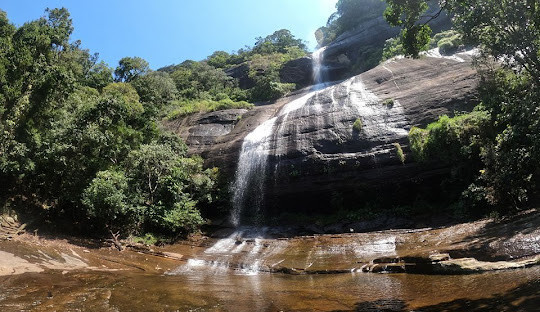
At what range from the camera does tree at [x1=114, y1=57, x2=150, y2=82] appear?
45.3 metres

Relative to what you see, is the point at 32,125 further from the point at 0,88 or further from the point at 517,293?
the point at 517,293

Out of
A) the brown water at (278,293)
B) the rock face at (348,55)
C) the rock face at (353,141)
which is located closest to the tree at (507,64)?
the rock face at (353,141)

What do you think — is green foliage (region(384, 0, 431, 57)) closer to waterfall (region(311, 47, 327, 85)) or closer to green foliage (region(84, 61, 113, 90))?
waterfall (region(311, 47, 327, 85))

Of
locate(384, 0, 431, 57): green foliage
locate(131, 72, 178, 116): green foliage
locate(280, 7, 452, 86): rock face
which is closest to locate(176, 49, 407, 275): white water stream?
locate(384, 0, 431, 57): green foliage

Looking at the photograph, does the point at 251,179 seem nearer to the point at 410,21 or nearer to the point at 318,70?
the point at 410,21

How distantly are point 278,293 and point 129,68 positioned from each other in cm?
4263

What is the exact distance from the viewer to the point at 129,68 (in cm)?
4556

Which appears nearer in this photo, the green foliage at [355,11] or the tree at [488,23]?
the tree at [488,23]

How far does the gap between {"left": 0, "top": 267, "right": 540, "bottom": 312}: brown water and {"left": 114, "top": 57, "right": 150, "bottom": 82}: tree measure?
38245mm

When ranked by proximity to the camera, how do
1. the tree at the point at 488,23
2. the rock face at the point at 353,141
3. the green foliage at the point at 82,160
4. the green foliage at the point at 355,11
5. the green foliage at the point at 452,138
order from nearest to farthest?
the tree at the point at 488,23 → the green foliage at the point at 452,138 → the green foliage at the point at 82,160 → the rock face at the point at 353,141 → the green foliage at the point at 355,11

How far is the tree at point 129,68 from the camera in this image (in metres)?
45.3

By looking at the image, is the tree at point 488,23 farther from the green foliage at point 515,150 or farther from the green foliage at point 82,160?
the green foliage at point 82,160

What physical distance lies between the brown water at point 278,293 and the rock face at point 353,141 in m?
9.90

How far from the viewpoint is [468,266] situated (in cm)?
922
